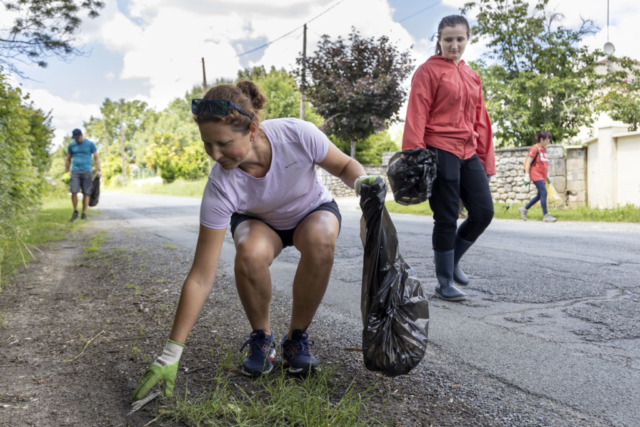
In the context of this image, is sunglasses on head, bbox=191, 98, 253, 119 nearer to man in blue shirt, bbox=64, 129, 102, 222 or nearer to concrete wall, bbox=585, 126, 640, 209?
man in blue shirt, bbox=64, 129, 102, 222

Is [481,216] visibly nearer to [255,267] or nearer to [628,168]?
[255,267]

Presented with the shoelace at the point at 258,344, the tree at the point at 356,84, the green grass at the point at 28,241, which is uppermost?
the tree at the point at 356,84

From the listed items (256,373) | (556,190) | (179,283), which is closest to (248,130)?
(256,373)

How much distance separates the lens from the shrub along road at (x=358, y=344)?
1982 mm

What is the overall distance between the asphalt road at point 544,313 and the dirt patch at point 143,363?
18 centimetres

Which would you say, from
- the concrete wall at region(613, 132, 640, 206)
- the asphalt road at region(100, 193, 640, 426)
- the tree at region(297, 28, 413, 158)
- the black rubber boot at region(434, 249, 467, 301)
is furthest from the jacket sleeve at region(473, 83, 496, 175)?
the tree at region(297, 28, 413, 158)

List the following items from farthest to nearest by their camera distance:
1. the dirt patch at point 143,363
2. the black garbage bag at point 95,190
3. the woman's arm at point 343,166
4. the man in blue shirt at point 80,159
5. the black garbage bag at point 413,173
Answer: the black garbage bag at point 95,190, the man in blue shirt at point 80,159, the black garbage bag at point 413,173, the woman's arm at point 343,166, the dirt patch at point 143,363

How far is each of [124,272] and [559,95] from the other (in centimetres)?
1465

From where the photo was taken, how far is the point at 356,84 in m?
21.1

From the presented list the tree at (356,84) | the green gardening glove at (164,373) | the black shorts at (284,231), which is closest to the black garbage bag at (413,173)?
the black shorts at (284,231)

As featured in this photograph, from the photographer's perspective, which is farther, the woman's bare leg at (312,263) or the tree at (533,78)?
the tree at (533,78)

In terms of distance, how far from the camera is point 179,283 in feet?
14.0

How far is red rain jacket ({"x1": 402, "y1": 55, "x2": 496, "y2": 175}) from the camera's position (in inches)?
140

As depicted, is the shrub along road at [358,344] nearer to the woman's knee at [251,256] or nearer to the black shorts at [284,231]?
the woman's knee at [251,256]
